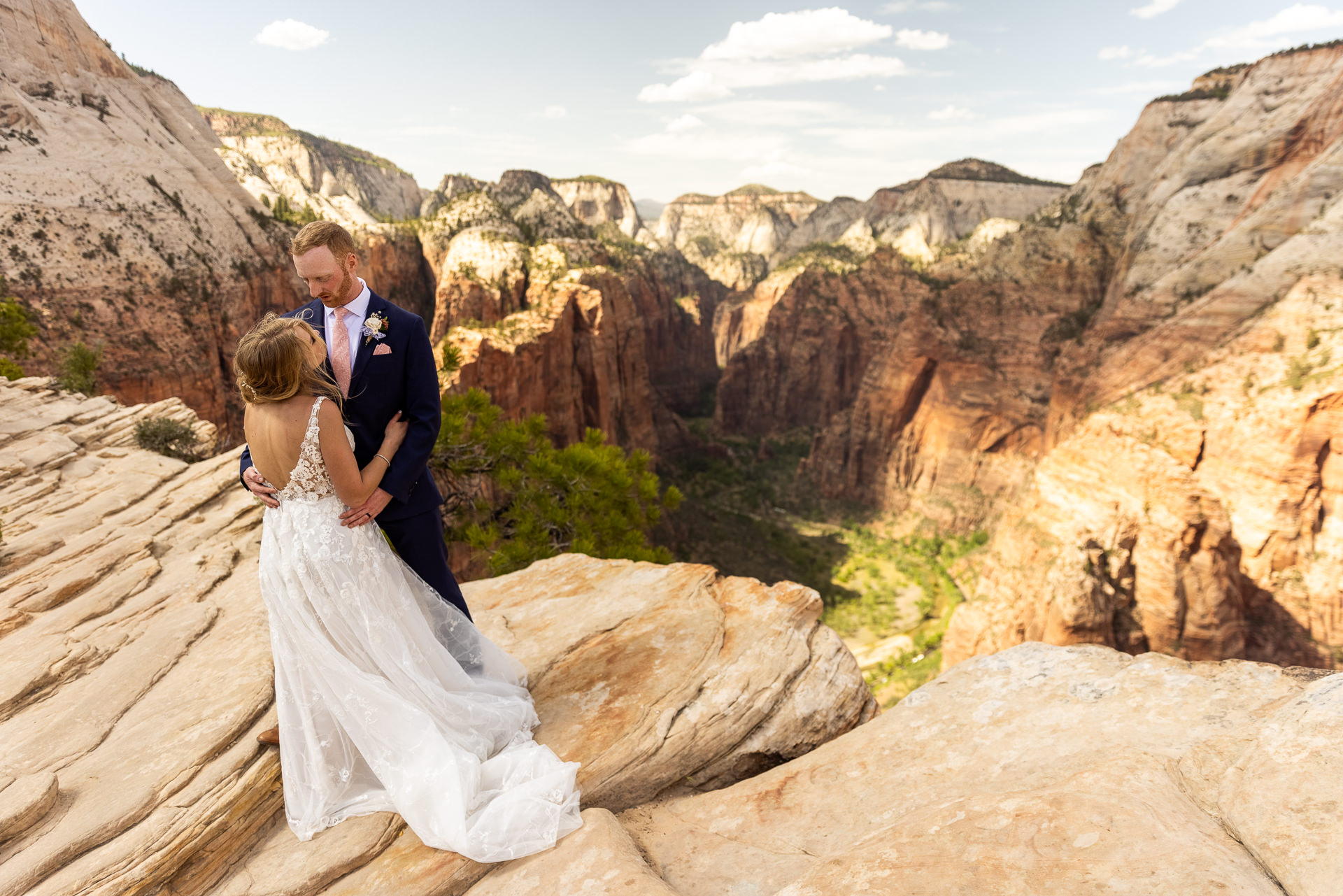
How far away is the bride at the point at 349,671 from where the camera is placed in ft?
11.5

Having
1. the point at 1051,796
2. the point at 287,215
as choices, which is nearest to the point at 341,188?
the point at 287,215

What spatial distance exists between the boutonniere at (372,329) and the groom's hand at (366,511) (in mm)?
999

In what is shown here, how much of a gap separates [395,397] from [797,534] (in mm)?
44538

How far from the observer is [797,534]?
46.6 m

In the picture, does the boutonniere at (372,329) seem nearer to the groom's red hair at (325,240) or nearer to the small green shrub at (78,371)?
the groom's red hair at (325,240)

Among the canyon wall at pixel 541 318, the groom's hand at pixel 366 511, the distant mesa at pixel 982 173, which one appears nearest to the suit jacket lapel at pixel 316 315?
the groom's hand at pixel 366 511

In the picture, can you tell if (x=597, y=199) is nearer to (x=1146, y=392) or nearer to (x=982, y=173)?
(x=982, y=173)

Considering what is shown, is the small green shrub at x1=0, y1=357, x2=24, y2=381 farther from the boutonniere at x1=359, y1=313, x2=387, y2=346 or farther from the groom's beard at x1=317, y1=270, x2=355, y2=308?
the boutonniere at x1=359, y1=313, x2=387, y2=346

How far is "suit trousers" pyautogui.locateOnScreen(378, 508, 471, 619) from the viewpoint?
4.33 metres

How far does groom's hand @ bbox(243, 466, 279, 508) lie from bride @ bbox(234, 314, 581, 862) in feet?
0.27

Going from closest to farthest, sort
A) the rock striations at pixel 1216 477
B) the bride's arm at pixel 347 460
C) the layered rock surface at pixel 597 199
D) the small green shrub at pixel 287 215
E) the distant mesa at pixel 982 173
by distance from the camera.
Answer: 1. the bride's arm at pixel 347 460
2. the rock striations at pixel 1216 477
3. the small green shrub at pixel 287 215
4. the distant mesa at pixel 982 173
5. the layered rock surface at pixel 597 199

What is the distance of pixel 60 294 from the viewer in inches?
816

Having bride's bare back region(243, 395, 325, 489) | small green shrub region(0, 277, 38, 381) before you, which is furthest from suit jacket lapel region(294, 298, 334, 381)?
small green shrub region(0, 277, 38, 381)

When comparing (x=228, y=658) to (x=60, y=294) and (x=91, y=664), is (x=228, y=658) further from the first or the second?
(x=60, y=294)
